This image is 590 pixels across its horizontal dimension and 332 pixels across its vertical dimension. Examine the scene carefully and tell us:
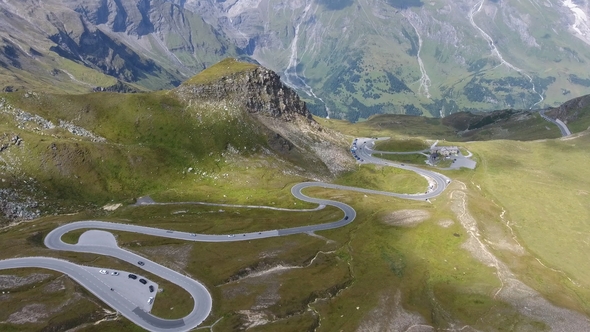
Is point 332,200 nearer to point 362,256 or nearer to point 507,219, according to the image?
point 362,256

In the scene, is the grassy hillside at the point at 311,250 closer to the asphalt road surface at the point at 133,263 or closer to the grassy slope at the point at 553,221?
the grassy slope at the point at 553,221

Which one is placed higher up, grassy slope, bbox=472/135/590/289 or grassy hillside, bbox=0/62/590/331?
grassy hillside, bbox=0/62/590/331

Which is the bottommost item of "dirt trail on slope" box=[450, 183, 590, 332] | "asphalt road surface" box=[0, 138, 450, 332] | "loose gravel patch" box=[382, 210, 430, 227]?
"dirt trail on slope" box=[450, 183, 590, 332]

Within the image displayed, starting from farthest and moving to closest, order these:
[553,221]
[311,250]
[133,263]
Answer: [553,221] → [311,250] → [133,263]

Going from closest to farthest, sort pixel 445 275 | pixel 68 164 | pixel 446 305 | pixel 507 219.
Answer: pixel 446 305 < pixel 445 275 < pixel 507 219 < pixel 68 164

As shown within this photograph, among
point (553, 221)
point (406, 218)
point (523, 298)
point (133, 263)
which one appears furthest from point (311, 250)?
point (553, 221)

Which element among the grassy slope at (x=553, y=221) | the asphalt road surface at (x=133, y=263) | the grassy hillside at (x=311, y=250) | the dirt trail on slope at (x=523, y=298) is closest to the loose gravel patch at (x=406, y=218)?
the grassy hillside at (x=311, y=250)

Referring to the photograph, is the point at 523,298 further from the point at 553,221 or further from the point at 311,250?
the point at 553,221

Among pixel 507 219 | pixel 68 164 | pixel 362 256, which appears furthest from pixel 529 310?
pixel 68 164

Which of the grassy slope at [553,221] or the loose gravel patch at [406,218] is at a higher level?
the loose gravel patch at [406,218]

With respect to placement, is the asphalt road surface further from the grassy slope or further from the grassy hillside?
the grassy slope

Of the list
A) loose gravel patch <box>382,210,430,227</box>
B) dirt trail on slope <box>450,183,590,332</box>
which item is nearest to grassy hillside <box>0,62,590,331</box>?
dirt trail on slope <box>450,183,590,332</box>
